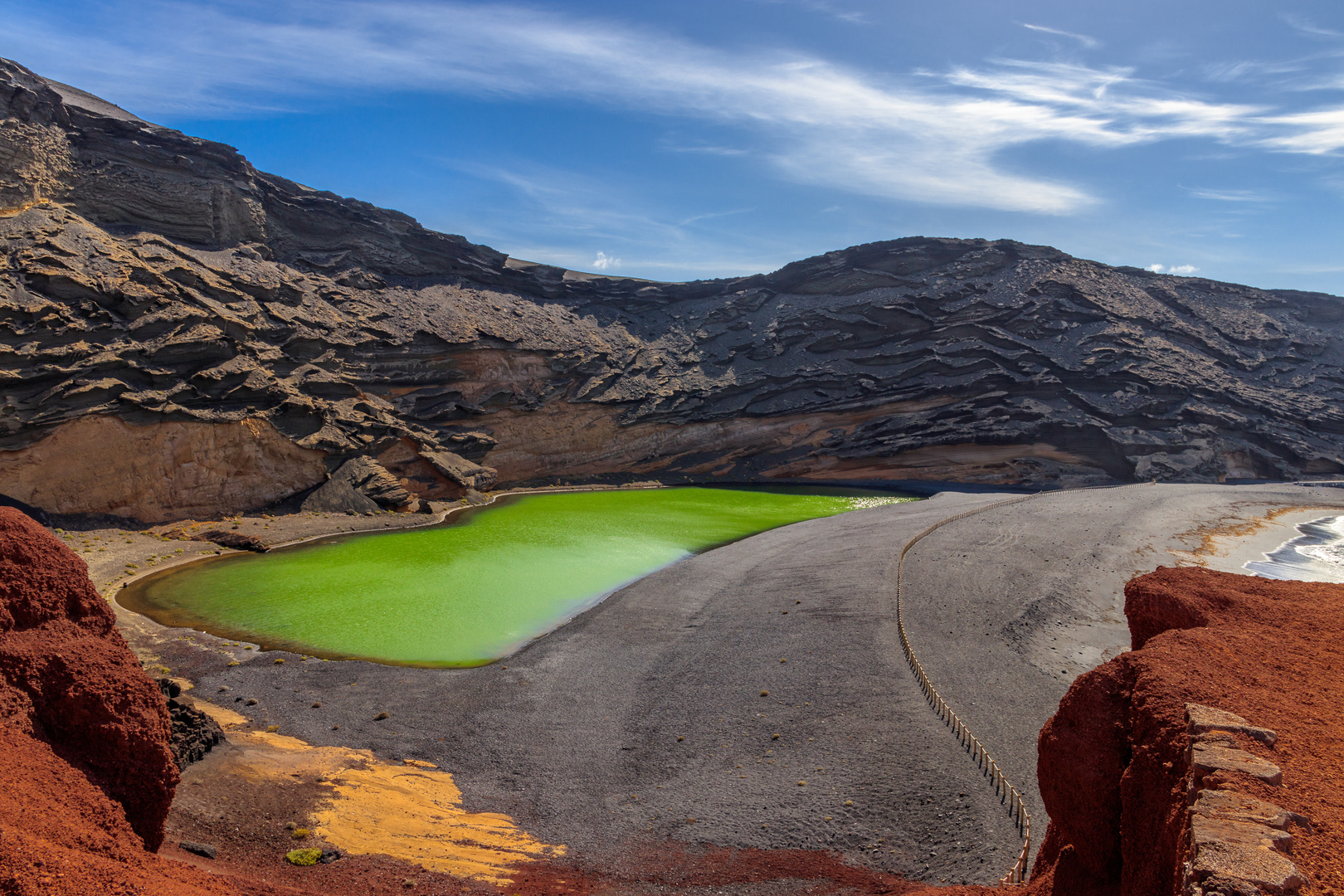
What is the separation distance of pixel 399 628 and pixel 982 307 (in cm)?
5729

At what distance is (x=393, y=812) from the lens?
1080 centimetres

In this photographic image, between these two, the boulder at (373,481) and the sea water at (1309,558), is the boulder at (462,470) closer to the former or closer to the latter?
the boulder at (373,481)

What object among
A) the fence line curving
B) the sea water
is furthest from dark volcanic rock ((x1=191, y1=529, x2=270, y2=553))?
the sea water

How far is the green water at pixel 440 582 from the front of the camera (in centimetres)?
2044

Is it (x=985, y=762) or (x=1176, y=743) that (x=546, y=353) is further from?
(x=1176, y=743)

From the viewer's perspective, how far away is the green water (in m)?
20.4

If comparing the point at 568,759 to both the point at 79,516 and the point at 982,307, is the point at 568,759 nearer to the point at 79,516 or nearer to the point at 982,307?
the point at 79,516

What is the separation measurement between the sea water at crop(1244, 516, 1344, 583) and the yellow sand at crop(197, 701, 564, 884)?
891 inches

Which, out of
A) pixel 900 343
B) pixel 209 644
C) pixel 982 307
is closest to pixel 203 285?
pixel 209 644

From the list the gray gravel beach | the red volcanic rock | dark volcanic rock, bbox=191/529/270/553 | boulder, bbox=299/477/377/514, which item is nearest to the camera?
the red volcanic rock

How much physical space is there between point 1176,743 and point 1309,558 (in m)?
30.0

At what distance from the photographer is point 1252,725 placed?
16.9 feet

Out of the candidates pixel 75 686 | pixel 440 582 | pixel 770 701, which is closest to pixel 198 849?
pixel 75 686

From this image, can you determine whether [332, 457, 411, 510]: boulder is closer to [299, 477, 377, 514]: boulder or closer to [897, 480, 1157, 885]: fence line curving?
[299, 477, 377, 514]: boulder
